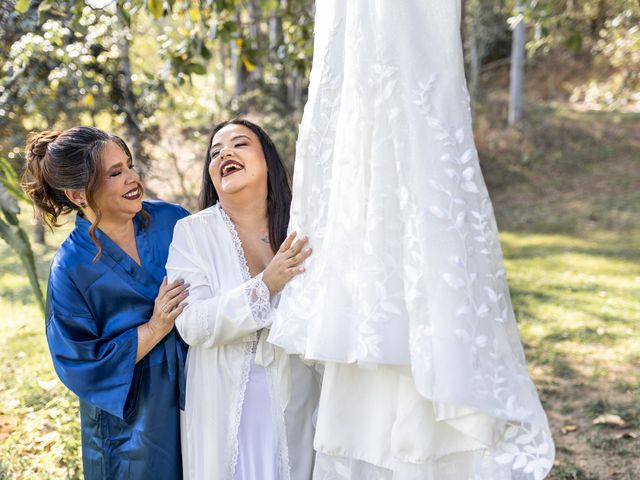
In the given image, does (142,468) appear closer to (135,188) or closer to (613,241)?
(135,188)

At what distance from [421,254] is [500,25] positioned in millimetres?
19404

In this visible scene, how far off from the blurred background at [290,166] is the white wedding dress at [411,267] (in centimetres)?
188

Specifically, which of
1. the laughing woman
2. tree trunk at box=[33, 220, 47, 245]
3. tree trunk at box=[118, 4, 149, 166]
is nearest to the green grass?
the laughing woman

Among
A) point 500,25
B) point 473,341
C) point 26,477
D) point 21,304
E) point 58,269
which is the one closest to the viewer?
point 473,341

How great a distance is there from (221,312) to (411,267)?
0.72m

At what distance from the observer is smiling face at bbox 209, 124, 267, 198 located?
2695 millimetres

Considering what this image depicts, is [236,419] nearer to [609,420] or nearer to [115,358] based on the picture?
[115,358]

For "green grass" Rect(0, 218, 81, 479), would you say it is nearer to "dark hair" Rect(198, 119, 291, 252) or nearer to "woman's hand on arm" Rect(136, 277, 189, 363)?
"woman's hand on arm" Rect(136, 277, 189, 363)

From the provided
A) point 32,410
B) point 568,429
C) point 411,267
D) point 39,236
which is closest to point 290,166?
point 39,236

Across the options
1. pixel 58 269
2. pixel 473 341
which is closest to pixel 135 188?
pixel 58 269

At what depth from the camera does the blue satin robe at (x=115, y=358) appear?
105 inches

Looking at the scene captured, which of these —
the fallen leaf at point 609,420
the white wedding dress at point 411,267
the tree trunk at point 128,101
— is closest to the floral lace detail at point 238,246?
the white wedding dress at point 411,267

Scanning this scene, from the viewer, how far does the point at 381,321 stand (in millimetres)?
2098

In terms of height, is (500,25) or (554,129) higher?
(500,25)
